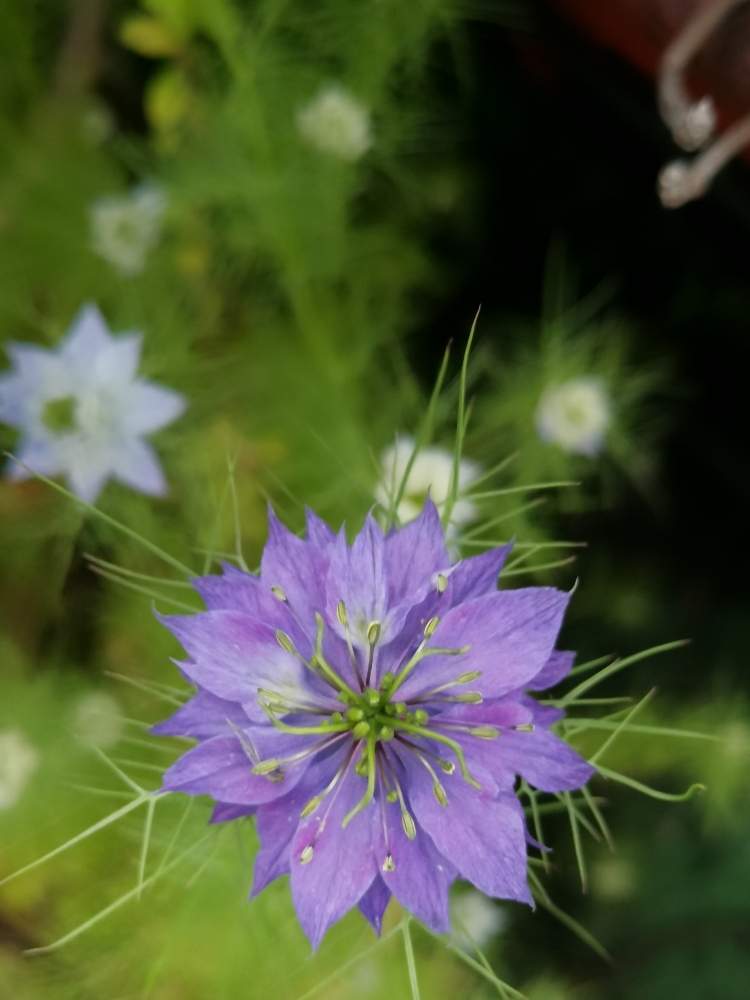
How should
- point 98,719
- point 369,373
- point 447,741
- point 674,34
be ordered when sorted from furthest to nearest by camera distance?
point 369,373 → point 98,719 → point 674,34 → point 447,741

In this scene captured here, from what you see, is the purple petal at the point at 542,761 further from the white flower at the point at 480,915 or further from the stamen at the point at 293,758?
the white flower at the point at 480,915

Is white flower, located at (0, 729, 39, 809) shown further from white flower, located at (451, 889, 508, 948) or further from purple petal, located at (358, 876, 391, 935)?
purple petal, located at (358, 876, 391, 935)

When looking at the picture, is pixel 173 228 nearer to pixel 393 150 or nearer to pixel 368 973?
pixel 393 150

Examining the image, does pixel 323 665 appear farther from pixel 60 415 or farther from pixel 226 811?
pixel 60 415

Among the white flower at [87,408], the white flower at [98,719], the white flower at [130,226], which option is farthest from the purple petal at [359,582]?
the white flower at [130,226]

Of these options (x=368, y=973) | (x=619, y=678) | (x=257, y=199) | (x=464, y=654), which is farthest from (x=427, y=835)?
(x=619, y=678)

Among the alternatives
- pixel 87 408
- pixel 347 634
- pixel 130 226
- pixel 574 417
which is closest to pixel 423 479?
pixel 574 417
